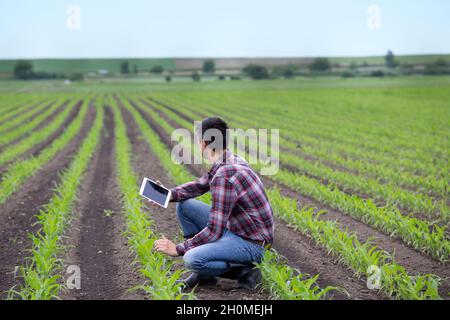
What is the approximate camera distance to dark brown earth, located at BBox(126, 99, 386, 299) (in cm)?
470

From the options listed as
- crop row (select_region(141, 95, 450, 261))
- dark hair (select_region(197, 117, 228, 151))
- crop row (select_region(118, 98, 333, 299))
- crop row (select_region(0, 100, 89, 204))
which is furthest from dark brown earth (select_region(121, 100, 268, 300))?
crop row (select_region(141, 95, 450, 261))

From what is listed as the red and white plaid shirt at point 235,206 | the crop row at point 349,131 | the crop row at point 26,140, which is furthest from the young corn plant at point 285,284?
the crop row at point 26,140

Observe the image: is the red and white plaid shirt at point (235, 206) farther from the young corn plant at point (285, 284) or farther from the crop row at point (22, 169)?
the crop row at point (22, 169)

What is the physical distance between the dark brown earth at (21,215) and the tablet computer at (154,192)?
1.61 m

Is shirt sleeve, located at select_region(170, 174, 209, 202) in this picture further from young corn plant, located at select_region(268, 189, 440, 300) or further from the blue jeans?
young corn plant, located at select_region(268, 189, 440, 300)

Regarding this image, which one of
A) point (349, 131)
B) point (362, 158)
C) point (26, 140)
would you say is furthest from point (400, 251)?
point (26, 140)

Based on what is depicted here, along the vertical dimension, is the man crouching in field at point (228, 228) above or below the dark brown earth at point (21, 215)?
above

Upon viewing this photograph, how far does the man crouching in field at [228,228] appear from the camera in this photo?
4371 mm

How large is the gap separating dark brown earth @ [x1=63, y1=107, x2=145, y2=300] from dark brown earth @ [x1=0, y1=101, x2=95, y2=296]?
0.54 metres

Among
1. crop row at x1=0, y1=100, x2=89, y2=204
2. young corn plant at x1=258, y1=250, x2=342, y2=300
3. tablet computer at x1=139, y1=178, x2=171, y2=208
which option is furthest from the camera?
crop row at x1=0, y1=100, x2=89, y2=204

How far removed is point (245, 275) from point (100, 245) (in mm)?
2347

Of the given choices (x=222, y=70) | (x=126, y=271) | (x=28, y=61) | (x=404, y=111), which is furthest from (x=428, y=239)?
(x=28, y=61)

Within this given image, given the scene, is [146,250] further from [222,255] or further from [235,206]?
[235,206]
